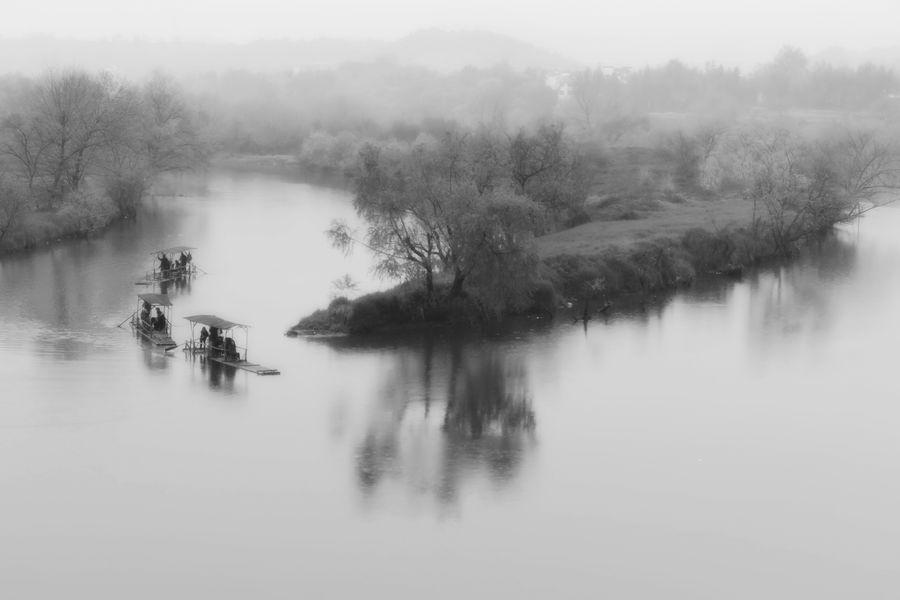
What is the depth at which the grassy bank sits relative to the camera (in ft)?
152

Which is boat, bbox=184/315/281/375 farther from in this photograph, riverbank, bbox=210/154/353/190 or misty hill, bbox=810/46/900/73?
misty hill, bbox=810/46/900/73

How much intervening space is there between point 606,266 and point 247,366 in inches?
643

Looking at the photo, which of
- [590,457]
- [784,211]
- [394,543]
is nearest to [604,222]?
[784,211]

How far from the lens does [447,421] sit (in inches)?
1112

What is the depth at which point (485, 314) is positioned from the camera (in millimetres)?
36812

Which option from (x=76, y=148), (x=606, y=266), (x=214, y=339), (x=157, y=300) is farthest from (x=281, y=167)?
(x=214, y=339)

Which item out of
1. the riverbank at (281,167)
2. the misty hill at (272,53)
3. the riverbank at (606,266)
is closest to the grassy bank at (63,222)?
the riverbank at (606,266)

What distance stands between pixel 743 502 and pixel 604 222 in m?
28.8

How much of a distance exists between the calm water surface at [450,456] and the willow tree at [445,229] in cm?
215

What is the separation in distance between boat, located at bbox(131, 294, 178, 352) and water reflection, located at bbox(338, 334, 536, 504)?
6393mm

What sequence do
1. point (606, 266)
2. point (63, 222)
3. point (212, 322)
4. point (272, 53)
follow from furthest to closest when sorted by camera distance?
point (272, 53)
point (63, 222)
point (606, 266)
point (212, 322)

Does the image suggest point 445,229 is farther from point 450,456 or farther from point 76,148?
point 76,148

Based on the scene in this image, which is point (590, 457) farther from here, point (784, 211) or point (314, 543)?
point (784, 211)

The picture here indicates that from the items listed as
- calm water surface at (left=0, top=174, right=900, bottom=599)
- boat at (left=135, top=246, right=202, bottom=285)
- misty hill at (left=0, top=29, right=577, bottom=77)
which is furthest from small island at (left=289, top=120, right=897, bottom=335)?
misty hill at (left=0, top=29, right=577, bottom=77)
